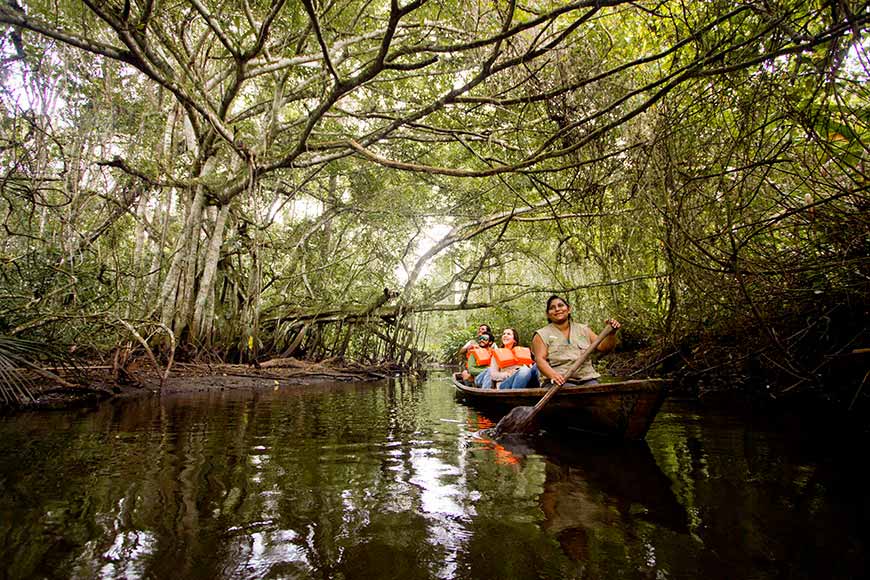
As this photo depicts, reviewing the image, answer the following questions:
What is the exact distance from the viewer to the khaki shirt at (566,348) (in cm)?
479

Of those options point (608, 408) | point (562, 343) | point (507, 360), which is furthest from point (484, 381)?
point (608, 408)

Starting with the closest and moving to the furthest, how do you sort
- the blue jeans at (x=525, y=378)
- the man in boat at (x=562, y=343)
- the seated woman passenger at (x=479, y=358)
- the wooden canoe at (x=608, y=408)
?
the wooden canoe at (x=608, y=408), the man in boat at (x=562, y=343), the blue jeans at (x=525, y=378), the seated woman passenger at (x=479, y=358)

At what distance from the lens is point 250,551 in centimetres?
179

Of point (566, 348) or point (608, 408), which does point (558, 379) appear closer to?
point (566, 348)

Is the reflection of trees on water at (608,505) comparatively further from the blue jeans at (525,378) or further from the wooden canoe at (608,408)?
the blue jeans at (525,378)

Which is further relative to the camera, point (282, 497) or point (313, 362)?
point (313, 362)

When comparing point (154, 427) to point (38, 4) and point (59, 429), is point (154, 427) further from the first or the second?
point (38, 4)

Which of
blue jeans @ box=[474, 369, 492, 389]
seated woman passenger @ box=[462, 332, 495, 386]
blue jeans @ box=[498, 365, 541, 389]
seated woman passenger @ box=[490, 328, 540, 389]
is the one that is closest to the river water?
blue jeans @ box=[498, 365, 541, 389]

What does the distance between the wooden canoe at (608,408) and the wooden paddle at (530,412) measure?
80mm

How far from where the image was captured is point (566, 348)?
15.7ft

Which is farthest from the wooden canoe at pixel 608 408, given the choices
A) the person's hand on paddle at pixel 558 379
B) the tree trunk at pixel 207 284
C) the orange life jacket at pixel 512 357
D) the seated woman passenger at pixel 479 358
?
the tree trunk at pixel 207 284

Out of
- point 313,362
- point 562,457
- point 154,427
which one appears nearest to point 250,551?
point 562,457

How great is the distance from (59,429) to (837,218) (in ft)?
19.5

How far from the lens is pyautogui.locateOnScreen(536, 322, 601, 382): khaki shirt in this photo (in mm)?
4785
